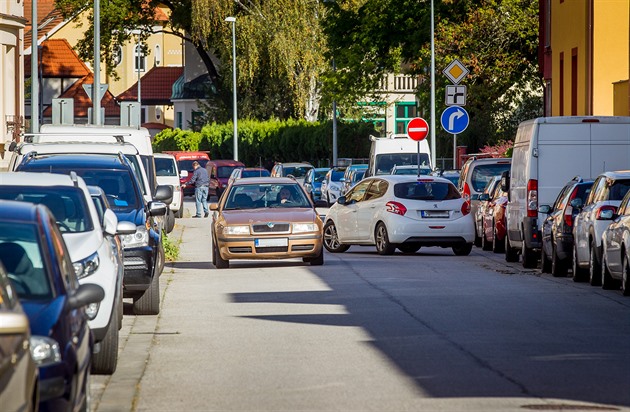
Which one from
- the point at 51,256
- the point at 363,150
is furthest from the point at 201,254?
the point at 363,150

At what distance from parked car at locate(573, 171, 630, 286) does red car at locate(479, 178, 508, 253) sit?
6798 mm

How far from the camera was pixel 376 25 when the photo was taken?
57.1 m

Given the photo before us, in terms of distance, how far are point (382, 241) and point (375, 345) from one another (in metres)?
14.6

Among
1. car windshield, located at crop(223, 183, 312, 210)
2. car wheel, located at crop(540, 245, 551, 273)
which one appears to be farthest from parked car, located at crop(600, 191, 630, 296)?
car windshield, located at crop(223, 183, 312, 210)

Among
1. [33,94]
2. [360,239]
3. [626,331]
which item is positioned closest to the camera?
[626,331]

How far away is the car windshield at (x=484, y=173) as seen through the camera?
3338cm

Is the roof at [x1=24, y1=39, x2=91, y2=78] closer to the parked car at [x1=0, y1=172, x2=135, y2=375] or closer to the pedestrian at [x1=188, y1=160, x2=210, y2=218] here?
the pedestrian at [x1=188, y1=160, x2=210, y2=218]

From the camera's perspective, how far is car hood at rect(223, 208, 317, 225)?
24.4m

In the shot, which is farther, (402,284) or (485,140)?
(485,140)

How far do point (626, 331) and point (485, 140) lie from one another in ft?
139

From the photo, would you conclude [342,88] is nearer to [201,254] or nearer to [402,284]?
[201,254]

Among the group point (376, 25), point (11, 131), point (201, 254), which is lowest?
point (201, 254)

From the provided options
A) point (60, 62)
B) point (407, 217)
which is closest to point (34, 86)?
point (407, 217)

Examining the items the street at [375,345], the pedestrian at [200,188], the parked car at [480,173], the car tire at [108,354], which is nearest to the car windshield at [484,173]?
the parked car at [480,173]
